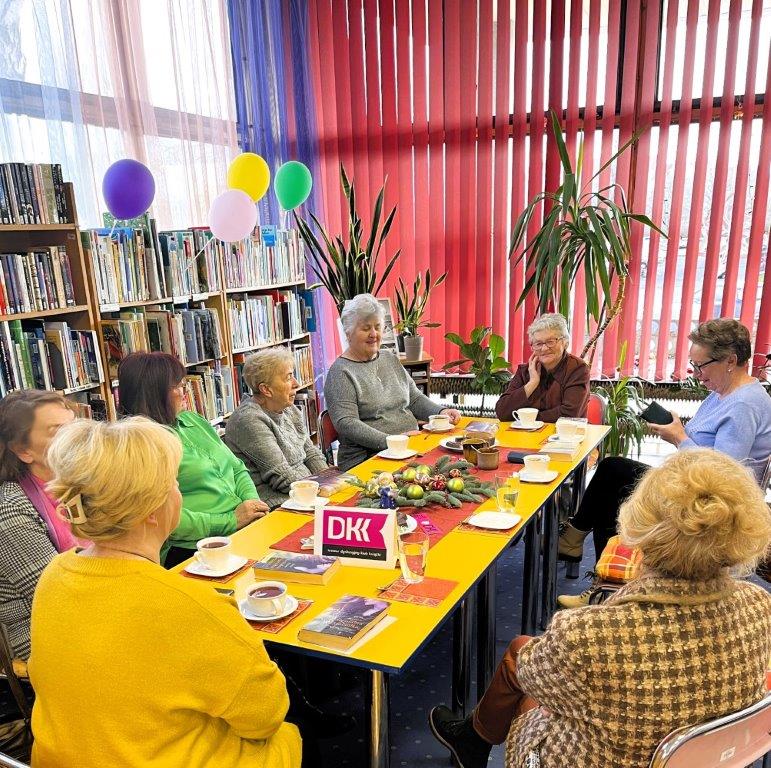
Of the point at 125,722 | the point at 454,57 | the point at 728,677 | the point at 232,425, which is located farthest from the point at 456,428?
the point at 454,57

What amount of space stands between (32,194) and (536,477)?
2385mm

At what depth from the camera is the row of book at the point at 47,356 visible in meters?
2.73

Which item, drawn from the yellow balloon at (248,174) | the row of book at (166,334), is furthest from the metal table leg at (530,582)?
the yellow balloon at (248,174)

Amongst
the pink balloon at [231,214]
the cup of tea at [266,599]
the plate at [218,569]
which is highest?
the pink balloon at [231,214]

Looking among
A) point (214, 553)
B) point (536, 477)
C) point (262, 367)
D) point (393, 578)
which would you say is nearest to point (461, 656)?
point (393, 578)

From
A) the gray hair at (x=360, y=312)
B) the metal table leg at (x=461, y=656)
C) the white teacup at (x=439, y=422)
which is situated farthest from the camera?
the gray hair at (x=360, y=312)

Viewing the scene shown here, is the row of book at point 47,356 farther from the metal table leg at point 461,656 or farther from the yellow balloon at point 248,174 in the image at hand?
the metal table leg at point 461,656

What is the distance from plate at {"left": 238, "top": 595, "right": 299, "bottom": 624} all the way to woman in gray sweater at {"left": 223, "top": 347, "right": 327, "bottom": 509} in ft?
3.74

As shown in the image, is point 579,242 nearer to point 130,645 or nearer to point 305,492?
point 305,492

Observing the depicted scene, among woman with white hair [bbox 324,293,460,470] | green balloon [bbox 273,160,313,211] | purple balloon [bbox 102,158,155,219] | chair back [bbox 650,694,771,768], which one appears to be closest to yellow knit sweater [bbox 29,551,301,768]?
chair back [bbox 650,694,771,768]

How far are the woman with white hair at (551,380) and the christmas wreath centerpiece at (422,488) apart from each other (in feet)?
3.62

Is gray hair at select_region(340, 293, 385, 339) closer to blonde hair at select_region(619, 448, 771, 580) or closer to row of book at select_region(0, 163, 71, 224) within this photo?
row of book at select_region(0, 163, 71, 224)

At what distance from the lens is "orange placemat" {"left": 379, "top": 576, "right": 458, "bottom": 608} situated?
1628 mm

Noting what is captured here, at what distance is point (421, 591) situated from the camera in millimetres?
1672
